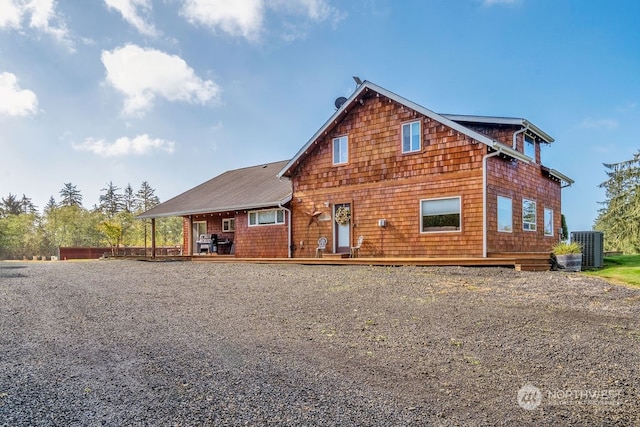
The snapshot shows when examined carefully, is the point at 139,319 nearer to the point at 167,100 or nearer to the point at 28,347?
the point at 28,347

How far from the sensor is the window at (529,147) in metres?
15.1

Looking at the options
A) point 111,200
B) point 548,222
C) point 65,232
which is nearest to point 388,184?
point 548,222

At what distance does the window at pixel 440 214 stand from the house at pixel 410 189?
0.03 m

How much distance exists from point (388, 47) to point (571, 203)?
34.9 ft

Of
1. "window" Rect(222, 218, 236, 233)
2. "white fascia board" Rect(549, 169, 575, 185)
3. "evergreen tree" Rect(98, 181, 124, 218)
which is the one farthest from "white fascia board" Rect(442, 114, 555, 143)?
"evergreen tree" Rect(98, 181, 124, 218)

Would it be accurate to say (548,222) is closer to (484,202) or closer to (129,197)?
Result: (484,202)

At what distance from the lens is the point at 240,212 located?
63.2ft

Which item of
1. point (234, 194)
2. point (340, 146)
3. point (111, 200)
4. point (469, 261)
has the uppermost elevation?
point (111, 200)

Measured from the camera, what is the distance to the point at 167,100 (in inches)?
827

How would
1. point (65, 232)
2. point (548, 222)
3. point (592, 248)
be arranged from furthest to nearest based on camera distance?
point (65, 232), point (548, 222), point (592, 248)

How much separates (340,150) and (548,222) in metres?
8.76

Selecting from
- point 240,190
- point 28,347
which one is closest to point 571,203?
point 240,190

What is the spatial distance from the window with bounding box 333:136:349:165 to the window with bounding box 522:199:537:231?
6419mm

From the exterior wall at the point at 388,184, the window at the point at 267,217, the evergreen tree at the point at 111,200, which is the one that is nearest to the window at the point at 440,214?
the exterior wall at the point at 388,184
